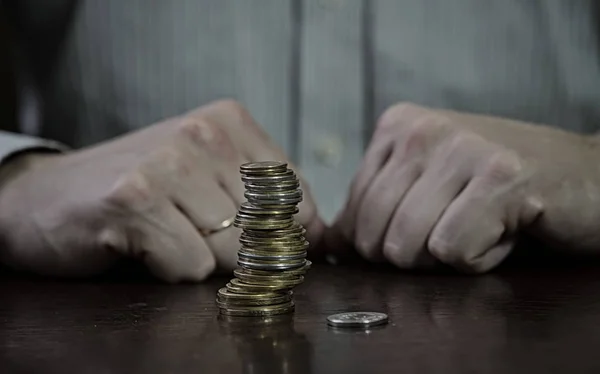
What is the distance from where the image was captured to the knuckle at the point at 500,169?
845 millimetres

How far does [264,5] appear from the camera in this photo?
1.27 metres

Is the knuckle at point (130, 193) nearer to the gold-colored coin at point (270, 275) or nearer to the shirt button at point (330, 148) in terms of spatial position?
the gold-colored coin at point (270, 275)

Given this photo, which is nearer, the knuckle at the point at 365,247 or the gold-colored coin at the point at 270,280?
the gold-colored coin at the point at 270,280

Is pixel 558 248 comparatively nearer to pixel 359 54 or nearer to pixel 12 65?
pixel 359 54

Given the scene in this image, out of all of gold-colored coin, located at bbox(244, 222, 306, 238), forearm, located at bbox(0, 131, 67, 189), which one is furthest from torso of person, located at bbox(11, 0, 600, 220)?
gold-colored coin, located at bbox(244, 222, 306, 238)

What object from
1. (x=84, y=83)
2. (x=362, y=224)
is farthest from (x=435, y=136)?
(x=84, y=83)

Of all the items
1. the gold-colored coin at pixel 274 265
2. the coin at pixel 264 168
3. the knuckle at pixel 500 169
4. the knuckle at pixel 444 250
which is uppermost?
the coin at pixel 264 168

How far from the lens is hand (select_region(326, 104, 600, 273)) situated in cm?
84

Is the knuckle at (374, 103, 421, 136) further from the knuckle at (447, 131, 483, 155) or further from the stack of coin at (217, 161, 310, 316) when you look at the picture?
the stack of coin at (217, 161, 310, 316)

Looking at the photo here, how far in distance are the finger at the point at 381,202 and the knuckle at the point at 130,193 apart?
18cm


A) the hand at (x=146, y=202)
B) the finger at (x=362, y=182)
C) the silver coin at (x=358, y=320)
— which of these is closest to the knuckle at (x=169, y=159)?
the hand at (x=146, y=202)

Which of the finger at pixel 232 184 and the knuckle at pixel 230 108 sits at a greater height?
the knuckle at pixel 230 108

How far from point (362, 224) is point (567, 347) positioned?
0.37 meters

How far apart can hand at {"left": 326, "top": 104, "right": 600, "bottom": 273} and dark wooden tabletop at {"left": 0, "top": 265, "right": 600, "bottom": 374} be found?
0.09 feet
